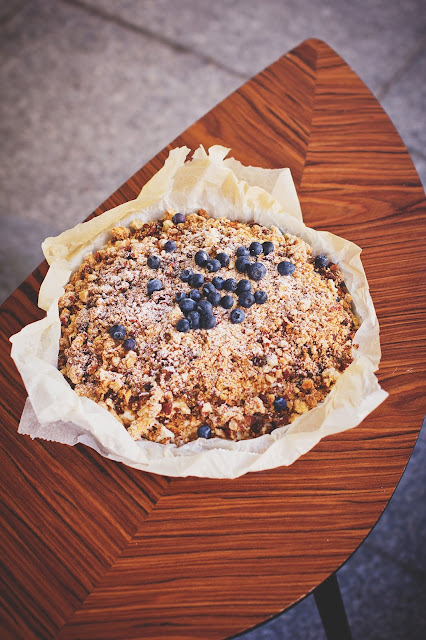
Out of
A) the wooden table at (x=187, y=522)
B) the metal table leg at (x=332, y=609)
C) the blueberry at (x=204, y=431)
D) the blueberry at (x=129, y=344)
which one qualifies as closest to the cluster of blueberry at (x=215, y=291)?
the blueberry at (x=129, y=344)

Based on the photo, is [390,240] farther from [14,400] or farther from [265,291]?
[14,400]

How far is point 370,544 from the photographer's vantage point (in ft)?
6.59

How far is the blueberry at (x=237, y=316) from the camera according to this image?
4.25ft

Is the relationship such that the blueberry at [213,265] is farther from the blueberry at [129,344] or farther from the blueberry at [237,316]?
the blueberry at [129,344]

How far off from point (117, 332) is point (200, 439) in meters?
0.29

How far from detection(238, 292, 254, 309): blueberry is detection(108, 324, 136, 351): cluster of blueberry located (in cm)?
25

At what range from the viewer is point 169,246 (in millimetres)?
1408

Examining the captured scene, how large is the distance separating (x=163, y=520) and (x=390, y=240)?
0.89 metres

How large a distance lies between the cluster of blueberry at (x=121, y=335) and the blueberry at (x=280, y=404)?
325 mm

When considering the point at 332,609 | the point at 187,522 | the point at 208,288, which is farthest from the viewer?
the point at 332,609

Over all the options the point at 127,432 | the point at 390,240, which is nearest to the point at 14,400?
the point at 127,432

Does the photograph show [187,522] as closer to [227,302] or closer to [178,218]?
[227,302]

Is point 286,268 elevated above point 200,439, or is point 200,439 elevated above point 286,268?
point 286,268

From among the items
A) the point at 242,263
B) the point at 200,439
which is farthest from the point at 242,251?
the point at 200,439
